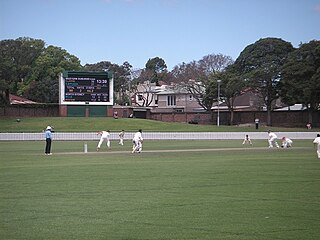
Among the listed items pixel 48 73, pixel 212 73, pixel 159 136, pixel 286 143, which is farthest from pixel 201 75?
pixel 286 143

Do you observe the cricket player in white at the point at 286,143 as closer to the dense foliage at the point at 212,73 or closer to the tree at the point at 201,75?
the dense foliage at the point at 212,73

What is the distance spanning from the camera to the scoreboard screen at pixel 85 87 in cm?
7656

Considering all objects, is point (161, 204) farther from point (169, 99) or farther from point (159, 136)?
point (169, 99)

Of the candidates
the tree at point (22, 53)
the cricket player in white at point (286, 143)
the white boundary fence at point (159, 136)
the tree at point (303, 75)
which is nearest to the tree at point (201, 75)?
the tree at point (303, 75)

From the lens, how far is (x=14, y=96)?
109 m

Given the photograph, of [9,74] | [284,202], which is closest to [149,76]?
[9,74]

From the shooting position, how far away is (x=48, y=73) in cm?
10262

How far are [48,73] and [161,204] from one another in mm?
91474

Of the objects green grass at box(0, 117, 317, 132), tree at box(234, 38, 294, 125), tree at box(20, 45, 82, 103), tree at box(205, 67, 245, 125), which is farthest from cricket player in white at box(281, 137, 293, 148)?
tree at box(20, 45, 82, 103)

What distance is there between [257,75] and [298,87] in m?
7.54

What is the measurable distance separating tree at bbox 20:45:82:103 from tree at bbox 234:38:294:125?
32.6 meters

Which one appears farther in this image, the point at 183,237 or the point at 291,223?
the point at 291,223

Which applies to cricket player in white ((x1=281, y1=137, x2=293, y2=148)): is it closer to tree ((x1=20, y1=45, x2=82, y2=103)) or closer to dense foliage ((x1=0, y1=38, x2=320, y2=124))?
dense foliage ((x1=0, y1=38, x2=320, y2=124))

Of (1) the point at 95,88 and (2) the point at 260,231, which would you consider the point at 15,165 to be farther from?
(1) the point at 95,88
